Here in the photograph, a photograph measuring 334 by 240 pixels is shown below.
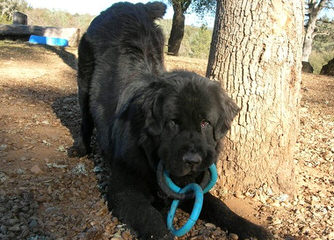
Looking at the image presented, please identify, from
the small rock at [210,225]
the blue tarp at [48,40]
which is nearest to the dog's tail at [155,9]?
the small rock at [210,225]

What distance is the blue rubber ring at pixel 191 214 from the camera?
8.30 ft

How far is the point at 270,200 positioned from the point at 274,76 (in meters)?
1.18

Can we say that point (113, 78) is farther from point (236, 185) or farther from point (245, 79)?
point (236, 185)

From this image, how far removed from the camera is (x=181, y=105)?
261cm

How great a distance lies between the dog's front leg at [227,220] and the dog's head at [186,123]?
0.42 meters

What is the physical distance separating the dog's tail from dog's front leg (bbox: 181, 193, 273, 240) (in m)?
2.52

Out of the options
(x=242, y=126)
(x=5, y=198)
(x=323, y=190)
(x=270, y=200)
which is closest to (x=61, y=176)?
(x=5, y=198)

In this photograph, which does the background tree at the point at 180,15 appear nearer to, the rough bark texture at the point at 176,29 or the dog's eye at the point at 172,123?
the rough bark texture at the point at 176,29

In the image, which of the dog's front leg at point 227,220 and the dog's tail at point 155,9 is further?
the dog's tail at point 155,9

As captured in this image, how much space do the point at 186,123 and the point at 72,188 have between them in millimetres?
1407

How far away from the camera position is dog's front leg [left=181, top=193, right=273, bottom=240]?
9.01ft

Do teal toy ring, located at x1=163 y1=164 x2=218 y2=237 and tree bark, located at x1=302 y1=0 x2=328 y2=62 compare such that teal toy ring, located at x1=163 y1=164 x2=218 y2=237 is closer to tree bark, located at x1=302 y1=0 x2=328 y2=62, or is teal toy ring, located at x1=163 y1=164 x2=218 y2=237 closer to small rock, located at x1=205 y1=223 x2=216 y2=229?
small rock, located at x1=205 y1=223 x2=216 y2=229

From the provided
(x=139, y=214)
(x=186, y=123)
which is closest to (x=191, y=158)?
(x=186, y=123)

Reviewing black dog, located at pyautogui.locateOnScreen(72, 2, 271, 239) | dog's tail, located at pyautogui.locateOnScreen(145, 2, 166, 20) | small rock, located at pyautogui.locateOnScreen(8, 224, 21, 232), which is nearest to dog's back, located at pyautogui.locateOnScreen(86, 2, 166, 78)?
dog's tail, located at pyautogui.locateOnScreen(145, 2, 166, 20)
